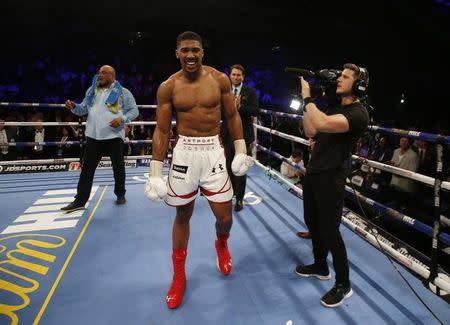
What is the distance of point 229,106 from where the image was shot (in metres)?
2.09

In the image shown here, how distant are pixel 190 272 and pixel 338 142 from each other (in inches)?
52.8

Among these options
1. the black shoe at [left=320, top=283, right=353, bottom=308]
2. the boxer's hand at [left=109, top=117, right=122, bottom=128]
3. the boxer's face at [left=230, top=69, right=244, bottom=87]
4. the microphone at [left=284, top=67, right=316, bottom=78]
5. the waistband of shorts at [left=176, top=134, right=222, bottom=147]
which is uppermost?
the boxer's face at [left=230, top=69, right=244, bottom=87]

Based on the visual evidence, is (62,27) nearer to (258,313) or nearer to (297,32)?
(297,32)

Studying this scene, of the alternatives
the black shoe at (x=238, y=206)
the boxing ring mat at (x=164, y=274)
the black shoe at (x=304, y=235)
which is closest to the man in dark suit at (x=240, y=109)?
the black shoe at (x=238, y=206)

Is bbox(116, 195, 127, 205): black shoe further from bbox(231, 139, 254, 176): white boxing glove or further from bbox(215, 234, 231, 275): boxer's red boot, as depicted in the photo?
bbox(231, 139, 254, 176): white boxing glove

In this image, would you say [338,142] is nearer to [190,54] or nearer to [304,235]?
[190,54]

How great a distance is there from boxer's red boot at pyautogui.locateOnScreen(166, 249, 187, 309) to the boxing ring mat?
0.13 ft

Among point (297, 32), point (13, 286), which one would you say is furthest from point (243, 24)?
point (13, 286)

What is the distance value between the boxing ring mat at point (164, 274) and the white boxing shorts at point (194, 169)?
2.09 feet

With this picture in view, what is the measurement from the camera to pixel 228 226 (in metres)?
2.19

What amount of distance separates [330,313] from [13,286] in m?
1.99

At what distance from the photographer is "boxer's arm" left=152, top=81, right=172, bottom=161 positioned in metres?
1.90

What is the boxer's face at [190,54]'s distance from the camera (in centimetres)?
186

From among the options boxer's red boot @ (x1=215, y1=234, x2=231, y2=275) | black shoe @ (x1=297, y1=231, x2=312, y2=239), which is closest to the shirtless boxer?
boxer's red boot @ (x1=215, y1=234, x2=231, y2=275)
